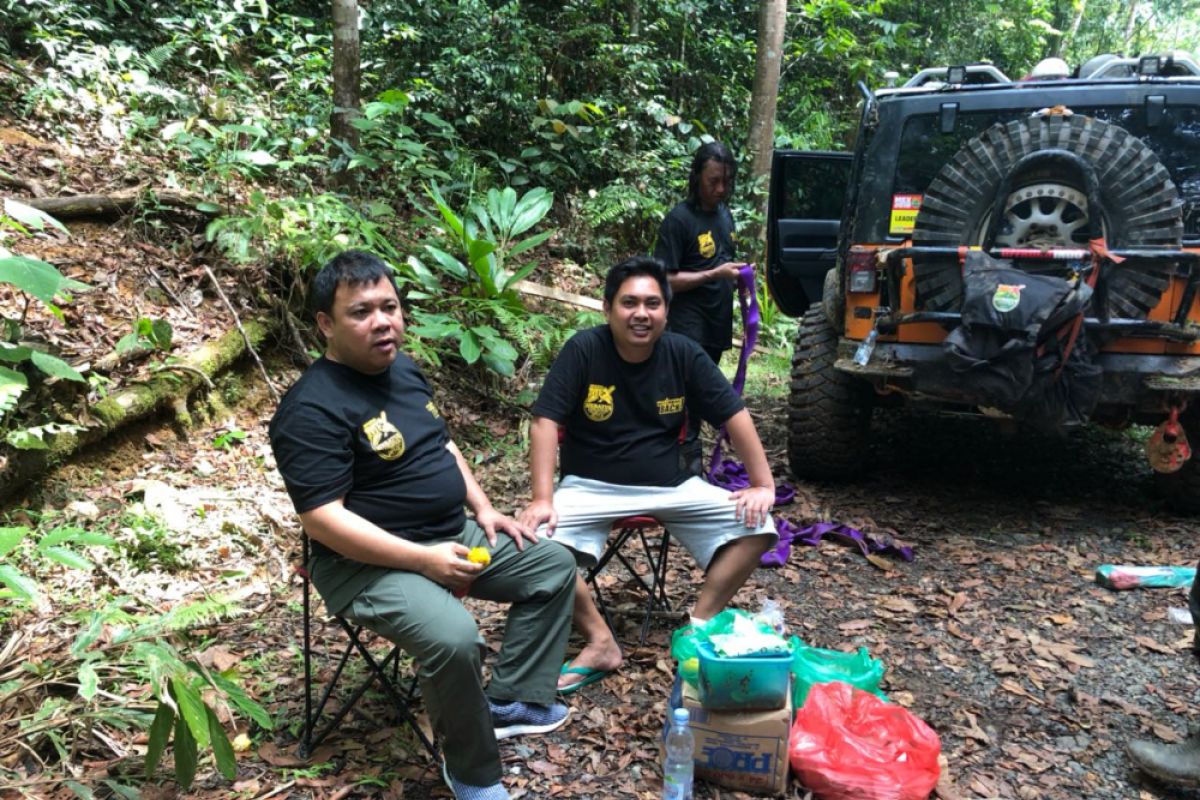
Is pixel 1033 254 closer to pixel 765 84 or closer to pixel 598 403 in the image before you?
pixel 598 403

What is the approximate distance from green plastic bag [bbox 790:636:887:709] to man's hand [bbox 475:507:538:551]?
0.89 meters

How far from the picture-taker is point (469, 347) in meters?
4.86

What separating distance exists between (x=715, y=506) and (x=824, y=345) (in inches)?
78.3

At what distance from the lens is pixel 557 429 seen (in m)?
2.95

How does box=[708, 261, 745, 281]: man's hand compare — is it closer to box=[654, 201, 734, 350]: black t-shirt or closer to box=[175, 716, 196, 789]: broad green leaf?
box=[654, 201, 734, 350]: black t-shirt

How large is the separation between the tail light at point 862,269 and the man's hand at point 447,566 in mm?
2660

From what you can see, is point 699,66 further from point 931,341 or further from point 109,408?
point 109,408

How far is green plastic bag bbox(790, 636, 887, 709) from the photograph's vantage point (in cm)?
255

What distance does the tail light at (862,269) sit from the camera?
410cm

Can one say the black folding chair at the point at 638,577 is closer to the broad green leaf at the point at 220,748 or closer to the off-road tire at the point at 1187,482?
the broad green leaf at the point at 220,748

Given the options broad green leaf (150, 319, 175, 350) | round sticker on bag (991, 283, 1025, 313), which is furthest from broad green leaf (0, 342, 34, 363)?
round sticker on bag (991, 283, 1025, 313)

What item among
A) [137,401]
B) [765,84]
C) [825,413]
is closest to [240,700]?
[137,401]

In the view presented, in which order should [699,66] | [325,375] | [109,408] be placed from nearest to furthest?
[325,375]
[109,408]
[699,66]

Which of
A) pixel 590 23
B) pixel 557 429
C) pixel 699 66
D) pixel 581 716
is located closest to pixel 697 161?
pixel 557 429
